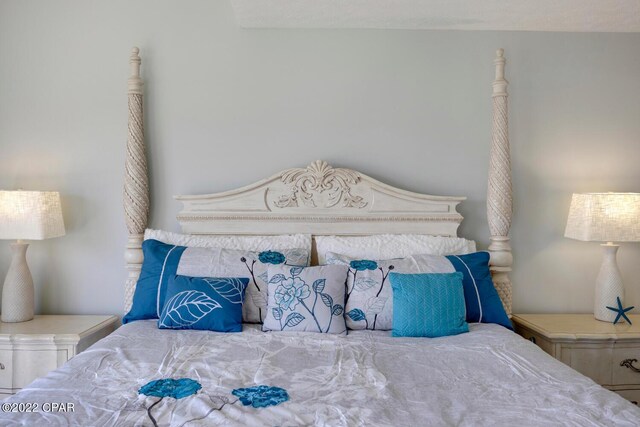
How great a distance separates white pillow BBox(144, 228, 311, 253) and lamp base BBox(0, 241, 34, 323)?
62 centimetres

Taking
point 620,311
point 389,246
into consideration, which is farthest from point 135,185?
point 620,311

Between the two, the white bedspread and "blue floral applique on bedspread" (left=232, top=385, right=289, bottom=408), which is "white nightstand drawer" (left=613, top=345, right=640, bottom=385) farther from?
"blue floral applique on bedspread" (left=232, top=385, right=289, bottom=408)

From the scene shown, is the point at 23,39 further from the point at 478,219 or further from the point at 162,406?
the point at 478,219

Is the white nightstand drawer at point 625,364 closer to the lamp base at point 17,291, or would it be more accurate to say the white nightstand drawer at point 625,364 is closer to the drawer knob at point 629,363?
the drawer knob at point 629,363

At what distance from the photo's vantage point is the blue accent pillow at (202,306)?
2098 millimetres

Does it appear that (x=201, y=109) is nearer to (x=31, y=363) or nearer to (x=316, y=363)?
(x=31, y=363)

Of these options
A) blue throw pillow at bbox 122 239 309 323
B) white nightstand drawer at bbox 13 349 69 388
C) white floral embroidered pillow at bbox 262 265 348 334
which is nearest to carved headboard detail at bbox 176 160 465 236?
blue throw pillow at bbox 122 239 309 323

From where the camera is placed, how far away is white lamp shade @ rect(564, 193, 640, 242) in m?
2.48

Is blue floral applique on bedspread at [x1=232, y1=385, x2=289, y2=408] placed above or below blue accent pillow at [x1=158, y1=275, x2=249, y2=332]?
below

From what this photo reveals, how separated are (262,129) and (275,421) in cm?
180

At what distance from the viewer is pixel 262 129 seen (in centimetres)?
277

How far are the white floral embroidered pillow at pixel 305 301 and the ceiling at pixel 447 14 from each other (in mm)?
1323

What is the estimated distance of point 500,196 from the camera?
2617mm

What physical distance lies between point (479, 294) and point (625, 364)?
0.79 meters
